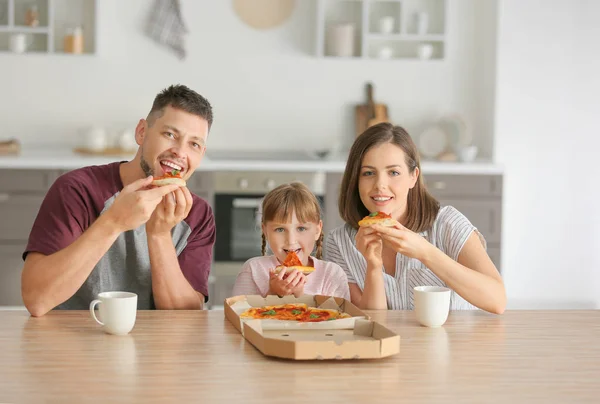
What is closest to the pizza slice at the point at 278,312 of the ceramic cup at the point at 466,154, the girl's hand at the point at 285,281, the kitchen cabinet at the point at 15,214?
the girl's hand at the point at 285,281

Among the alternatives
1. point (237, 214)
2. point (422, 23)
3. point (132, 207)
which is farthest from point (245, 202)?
point (132, 207)

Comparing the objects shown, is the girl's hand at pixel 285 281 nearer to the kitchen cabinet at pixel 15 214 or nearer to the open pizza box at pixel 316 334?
the open pizza box at pixel 316 334

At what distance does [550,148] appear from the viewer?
5.66 meters

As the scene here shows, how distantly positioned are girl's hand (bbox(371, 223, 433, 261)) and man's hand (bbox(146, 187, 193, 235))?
0.52m

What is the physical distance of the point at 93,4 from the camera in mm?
5551

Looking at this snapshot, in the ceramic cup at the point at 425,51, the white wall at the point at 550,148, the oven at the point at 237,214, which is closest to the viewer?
the oven at the point at 237,214

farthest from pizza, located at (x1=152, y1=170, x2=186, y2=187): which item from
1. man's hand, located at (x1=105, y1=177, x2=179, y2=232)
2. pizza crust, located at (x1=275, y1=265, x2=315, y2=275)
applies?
pizza crust, located at (x1=275, y1=265, x2=315, y2=275)

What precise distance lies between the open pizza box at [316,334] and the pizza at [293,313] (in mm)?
35

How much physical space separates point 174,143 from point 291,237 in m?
0.48

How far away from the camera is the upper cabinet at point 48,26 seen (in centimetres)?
541

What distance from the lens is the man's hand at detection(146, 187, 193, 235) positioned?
2.32m

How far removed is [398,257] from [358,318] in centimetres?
71

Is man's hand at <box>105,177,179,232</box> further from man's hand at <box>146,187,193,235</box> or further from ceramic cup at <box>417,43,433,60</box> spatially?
ceramic cup at <box>417,43,433,60</box>

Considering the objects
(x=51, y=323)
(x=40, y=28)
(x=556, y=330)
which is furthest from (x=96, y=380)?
(x=40, y=28)
